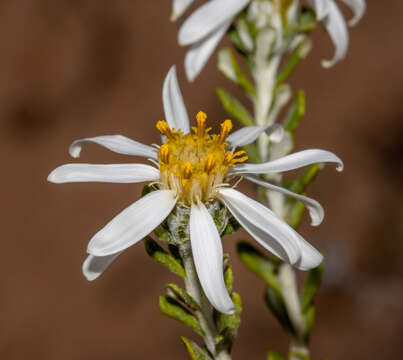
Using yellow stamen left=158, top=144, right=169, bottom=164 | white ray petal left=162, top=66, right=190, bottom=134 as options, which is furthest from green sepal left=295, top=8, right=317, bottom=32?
yellow stamen left=158, top=144, right=169, bottom=164

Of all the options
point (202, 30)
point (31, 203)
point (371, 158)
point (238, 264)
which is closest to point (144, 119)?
point (31, 203)

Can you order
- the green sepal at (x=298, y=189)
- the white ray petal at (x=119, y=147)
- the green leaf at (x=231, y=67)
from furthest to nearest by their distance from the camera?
1. the green leaf at (x=231, y=67)
2. the green sepal at (x=298, y=189)
3. the white ray petal at (x=119, y=147)

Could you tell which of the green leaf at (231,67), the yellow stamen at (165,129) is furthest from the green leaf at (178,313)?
the green leaf at (231,67)

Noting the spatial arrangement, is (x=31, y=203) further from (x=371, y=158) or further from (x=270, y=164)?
(x=270, y=164)

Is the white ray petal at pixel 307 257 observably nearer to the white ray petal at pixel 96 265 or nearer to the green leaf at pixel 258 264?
the white ray petal at pixel 96 265

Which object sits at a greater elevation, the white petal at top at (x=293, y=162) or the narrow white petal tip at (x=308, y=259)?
the white petal at top at (x=293, y=162)

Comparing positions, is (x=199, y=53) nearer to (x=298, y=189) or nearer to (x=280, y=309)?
(x=298, y=189)
